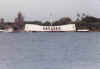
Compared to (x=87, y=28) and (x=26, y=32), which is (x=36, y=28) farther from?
(x=87, y=28)

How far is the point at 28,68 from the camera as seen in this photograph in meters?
8.58

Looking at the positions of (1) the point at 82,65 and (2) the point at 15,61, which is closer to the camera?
(1) the point at 82,65

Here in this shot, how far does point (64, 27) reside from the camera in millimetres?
35031

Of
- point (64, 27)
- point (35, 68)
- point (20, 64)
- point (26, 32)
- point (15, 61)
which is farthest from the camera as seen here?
point (26, 32)

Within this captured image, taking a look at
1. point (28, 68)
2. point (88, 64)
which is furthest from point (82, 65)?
point (28, 68)

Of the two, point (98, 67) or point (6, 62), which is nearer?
point (98, 67)

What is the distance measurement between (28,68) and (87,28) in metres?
28.2

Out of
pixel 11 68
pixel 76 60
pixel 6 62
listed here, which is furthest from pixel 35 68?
pixel 76 60

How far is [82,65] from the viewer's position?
8.98 m

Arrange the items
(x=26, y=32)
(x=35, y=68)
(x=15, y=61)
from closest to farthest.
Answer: (x=35, y=68), (x=15, y=61), (x=26, y=32)

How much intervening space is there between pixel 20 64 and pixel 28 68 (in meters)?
0.67

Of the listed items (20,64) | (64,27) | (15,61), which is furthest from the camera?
(64,27)

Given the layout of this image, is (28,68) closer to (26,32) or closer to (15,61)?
(15,61)

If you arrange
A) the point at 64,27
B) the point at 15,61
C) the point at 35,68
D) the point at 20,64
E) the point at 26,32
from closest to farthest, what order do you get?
the point at 35,68 < the point at 20,64 < the point at 15,61 < the point at 64,27 < the point at 26,32
